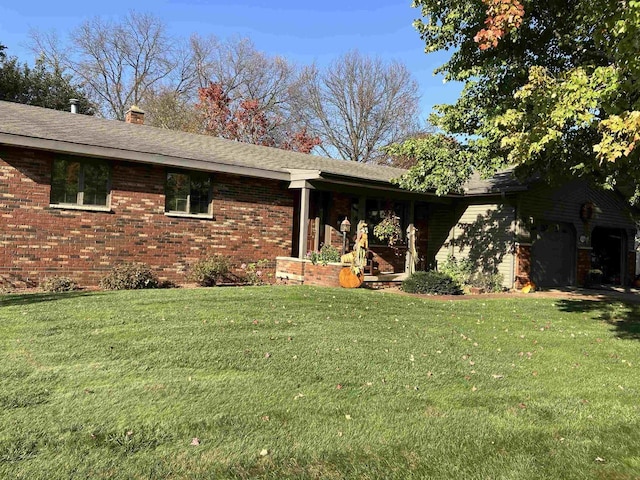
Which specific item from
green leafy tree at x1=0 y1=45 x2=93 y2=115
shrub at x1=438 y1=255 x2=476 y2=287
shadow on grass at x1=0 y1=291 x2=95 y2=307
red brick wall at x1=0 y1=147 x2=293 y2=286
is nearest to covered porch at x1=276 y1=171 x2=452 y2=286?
red brick wall at x1=0 y1=147 x2=293 y2=286

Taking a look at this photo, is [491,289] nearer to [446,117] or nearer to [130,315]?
[446,117]

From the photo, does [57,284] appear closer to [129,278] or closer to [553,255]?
[129,278]

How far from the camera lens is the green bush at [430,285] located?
1232 centimetres

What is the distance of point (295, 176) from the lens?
13094mm

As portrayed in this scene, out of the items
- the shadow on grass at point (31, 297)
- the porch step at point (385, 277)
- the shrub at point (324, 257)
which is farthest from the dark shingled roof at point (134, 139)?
the shadow on grass at point (31, 297)

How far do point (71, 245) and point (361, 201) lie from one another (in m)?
7.88

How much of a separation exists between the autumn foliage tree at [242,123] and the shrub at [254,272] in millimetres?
20328

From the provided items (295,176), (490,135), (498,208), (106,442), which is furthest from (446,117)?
(106,442)

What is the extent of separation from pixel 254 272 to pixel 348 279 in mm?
2797

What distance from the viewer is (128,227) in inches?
449

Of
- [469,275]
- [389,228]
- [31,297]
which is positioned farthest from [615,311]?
[31,297]

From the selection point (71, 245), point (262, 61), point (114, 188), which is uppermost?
point (262, 61)

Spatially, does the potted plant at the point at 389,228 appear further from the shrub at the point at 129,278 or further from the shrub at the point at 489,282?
the shrub at the point at 129,278

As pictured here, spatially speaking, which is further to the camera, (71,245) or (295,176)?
(295,176)
